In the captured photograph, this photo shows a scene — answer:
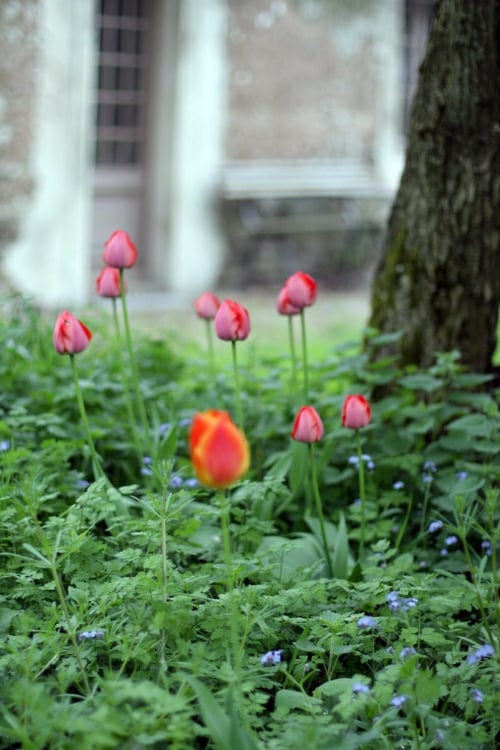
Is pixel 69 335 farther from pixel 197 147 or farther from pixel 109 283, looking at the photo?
pixel 197 147

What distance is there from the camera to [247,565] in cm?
253

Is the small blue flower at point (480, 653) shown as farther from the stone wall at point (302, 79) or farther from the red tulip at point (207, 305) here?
the stone wall at point (302, 79)

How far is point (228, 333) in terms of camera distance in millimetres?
2758

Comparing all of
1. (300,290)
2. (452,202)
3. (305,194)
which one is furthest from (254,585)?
(305,194)

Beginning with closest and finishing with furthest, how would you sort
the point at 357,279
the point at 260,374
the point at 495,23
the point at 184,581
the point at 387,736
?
1. the point at 387,736
2. the point at 184,581
3. the point at 495,23
4. the point at 260,374
5. the point at 357,279

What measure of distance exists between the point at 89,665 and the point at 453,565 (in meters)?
1.10

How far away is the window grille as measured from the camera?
9773 mm

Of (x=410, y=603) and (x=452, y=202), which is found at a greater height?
(x=452, y=202)

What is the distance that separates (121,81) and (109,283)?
7.10 metres

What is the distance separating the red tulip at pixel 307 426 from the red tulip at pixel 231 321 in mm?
313

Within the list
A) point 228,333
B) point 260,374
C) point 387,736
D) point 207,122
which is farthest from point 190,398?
point 207,122

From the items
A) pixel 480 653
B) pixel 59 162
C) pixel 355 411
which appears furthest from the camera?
pixel 59 162

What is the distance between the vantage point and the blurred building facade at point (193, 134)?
9.28 m

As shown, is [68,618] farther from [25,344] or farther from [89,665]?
[25,344]
